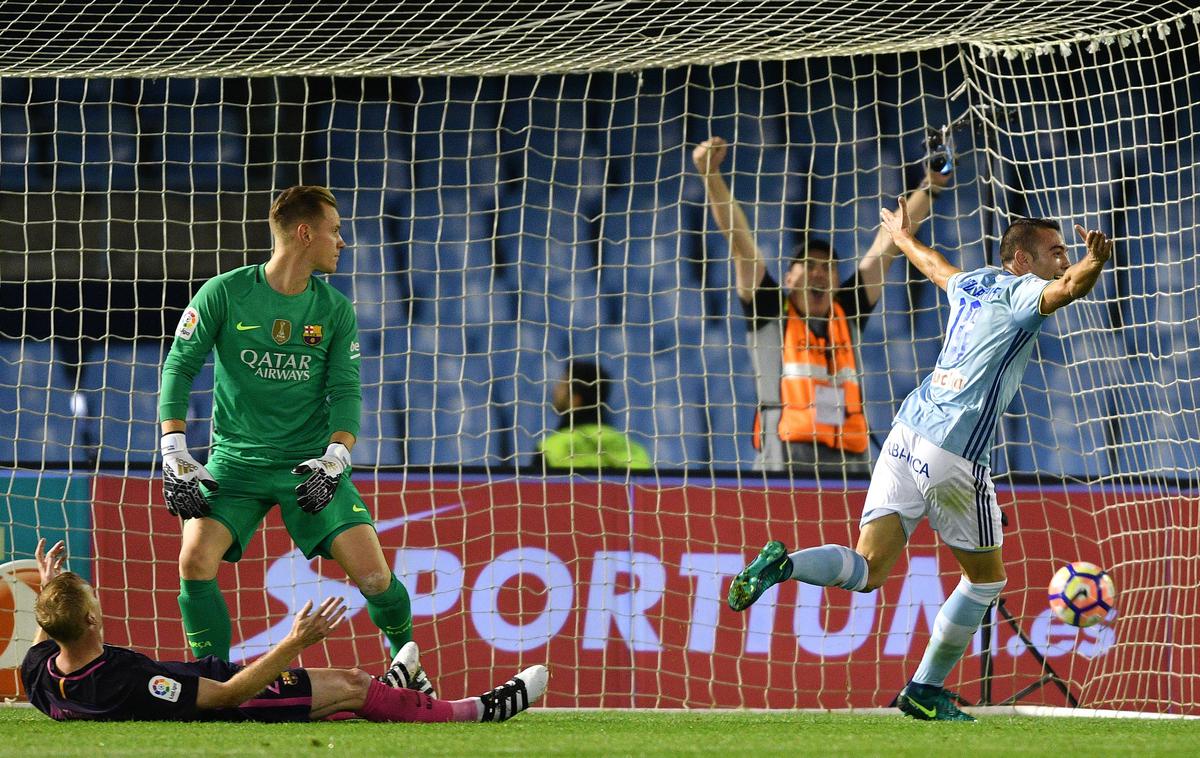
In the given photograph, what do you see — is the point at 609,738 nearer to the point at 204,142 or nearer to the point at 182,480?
the point at 182,480

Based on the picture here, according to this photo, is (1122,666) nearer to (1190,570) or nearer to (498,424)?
(1190,570)

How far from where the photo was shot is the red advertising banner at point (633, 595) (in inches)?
260

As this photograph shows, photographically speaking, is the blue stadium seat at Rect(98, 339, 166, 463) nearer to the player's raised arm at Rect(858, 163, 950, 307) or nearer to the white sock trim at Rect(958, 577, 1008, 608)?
the player's raised arm at Rect(858, 163, 950, 307)

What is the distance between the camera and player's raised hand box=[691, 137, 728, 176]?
6543 mm

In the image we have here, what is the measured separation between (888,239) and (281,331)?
287 cm

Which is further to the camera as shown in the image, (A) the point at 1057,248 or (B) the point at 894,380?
(B) the point at 894,380

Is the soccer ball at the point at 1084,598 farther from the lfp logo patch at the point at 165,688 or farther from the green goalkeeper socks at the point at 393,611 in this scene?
the lfp logo patch at the point at 165,688

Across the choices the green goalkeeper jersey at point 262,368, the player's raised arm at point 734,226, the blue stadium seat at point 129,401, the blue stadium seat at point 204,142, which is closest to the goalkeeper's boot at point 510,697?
the green goalkeeper jersey at point 262,368

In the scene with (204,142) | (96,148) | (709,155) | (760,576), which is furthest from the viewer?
(204,142)

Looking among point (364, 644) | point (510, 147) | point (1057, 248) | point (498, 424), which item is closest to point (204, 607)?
point (364, 644)

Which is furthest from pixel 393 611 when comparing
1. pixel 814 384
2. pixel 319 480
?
pixel 814 384

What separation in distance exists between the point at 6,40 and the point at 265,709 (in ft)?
11.6

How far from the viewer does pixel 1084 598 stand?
6109mm

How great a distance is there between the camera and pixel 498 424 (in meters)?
9.16
